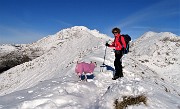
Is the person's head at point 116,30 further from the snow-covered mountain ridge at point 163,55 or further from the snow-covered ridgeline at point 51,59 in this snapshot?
the snow-covered mountain ridge at point 163,55

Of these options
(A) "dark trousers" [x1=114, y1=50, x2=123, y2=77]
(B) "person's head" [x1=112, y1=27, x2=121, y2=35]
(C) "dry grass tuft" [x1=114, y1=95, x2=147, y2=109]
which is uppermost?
(B) "person's head" [x1=112, y1=27, x2=121, y2=35]

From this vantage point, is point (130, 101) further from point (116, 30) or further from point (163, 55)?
point (163, 55)

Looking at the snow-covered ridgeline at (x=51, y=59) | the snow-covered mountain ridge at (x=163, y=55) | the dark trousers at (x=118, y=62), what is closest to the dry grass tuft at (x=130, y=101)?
the dark trousers at (x=118, y=62)

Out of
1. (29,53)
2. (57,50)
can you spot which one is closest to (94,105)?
(57,50)

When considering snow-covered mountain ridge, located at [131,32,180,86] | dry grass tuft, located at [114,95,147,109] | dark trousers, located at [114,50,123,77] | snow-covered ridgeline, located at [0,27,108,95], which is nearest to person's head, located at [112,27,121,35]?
dark trousers, located at [114,50,123,77]

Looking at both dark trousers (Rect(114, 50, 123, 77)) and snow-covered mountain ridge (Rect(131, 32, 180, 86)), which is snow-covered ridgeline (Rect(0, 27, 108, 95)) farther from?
dark trousers (Rect(114, 50, 123, 77))

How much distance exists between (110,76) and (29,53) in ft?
139

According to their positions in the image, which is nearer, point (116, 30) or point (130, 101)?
point (130, 101)

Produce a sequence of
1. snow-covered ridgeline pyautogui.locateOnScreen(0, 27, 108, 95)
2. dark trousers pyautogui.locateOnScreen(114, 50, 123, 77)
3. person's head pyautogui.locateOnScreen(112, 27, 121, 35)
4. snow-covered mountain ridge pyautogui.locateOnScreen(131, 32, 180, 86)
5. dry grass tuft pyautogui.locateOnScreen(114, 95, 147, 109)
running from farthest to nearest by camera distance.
→ snow-covered mountain ridge pyautogui.locateOnScreen(131, 32, 180, 86)
snow-covered ridgeline pyautogui.locateOnScreen(0, 27, 108, 95)
dark trousers pyautogui.locateOnScreen(114, 50, 123, 77)
person's head pyautogui.locateOnScreen(112, 27, 121, 35)
dry grass tuft pyautogui.locateOnScreen(114, 95, 147, 109)

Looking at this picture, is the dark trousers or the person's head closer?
the person's head

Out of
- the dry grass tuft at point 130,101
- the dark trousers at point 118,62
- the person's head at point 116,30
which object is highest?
the person's head at point 116,30

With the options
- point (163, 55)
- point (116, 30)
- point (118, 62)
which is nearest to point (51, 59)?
point (163, 55)

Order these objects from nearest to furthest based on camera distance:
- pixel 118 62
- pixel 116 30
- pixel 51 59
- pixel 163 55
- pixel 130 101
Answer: pixel 130 101 < pixel 116 30 < pixel 118 62 < pixel 163 55 < pixel 51 59

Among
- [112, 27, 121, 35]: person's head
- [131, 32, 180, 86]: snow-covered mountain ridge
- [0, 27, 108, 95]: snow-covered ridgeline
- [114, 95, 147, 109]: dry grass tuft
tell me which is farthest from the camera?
[131, 32, 180, 86]: snow-covered mountain ridge
